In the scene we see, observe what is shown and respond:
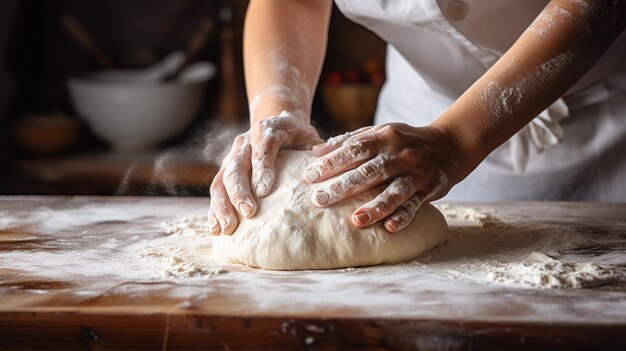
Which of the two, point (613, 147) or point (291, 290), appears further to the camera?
point (613, 147)

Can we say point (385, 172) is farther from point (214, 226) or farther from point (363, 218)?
point (214, 226)

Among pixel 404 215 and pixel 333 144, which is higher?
pixel 333 144

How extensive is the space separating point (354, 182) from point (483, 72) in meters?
0.70

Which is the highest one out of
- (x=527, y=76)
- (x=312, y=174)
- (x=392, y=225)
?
(x=527, y=76)

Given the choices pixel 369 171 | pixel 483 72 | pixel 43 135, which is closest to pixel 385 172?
pixel 369 171

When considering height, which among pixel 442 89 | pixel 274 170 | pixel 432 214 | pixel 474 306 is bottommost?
pixel 474 306

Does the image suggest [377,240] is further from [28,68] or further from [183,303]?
[28,68]

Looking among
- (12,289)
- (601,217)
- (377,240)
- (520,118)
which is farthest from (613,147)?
(12,289)

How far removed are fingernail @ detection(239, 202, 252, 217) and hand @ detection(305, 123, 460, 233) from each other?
12cm

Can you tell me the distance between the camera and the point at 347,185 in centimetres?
127

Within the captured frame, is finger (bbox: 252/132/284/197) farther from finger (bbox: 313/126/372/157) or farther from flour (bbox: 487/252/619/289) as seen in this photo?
flour (bbox: 487/252/619/289)

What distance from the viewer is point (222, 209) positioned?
4.43 ft

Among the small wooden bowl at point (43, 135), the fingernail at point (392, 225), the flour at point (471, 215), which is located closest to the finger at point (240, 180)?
the fingernail at point (392, 225)

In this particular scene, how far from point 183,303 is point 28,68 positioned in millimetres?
2764
